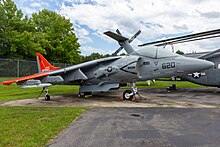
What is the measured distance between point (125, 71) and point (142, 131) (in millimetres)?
5528

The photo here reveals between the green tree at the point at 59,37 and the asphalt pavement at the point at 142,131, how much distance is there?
136ft

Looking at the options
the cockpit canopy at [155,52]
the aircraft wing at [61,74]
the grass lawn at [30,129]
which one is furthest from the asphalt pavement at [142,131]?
the aircraft wing at [61,74]

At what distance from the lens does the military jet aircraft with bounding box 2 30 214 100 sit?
909cm

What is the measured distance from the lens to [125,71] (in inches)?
384

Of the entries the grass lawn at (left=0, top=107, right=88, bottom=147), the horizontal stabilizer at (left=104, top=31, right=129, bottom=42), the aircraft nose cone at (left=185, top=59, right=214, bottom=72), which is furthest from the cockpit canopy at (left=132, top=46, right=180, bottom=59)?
the grass lawn at (left=0, top=107, right=88, bottom=147)

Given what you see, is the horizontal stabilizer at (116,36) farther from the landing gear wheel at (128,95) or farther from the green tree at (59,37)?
the green tree at (59,37)

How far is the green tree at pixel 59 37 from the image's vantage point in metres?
46.3

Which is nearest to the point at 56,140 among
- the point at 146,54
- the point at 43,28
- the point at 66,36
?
the point at 146,54

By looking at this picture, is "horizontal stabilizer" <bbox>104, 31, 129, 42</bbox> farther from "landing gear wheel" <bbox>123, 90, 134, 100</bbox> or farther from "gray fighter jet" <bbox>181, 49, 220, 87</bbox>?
"gray fighter jet" <bbox>181, 49, 220, 87</bbox>

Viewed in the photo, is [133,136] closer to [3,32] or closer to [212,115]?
[212,115]

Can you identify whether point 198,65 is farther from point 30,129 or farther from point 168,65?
point 30,129

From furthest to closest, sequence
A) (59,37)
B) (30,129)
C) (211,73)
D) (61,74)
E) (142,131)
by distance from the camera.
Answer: (59,37), (211,73), (61,74), (30,129), (142,131)

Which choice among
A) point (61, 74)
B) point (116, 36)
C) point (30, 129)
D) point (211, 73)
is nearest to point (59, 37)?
point (116, 36)

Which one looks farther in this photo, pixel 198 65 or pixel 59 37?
pixel 59 37
